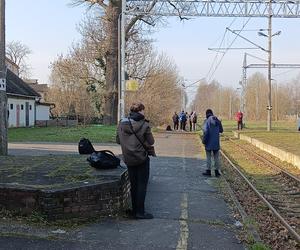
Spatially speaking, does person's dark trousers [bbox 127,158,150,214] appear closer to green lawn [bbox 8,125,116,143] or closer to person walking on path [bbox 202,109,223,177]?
person walking on path [bbox 202,109,223,177]

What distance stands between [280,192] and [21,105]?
3851 centimetres

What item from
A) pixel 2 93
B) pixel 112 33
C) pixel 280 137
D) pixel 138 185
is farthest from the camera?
pixel 112 33

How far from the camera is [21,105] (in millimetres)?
48531

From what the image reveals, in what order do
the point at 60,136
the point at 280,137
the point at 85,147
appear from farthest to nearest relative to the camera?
the point at 280,137 → the point at 60,136 → the point at 85,147

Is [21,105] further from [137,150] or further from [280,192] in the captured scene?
[137,150]

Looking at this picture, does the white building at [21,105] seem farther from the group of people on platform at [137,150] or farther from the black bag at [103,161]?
the group of people on platform at [137,150]

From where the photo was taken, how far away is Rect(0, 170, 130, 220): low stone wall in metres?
7.29

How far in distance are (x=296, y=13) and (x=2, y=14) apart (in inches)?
869

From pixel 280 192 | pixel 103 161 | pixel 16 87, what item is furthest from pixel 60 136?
pixel 103 161

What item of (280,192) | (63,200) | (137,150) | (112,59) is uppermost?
(112,59)

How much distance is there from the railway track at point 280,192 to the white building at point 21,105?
97.4ft

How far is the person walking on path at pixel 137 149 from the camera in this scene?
8023 millimetres

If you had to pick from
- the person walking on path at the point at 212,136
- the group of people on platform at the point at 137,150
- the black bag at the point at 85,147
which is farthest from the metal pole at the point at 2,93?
the group of people on platform at the point at 137,150

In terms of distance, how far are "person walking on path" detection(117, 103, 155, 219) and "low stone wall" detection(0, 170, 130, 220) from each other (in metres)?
0.39
